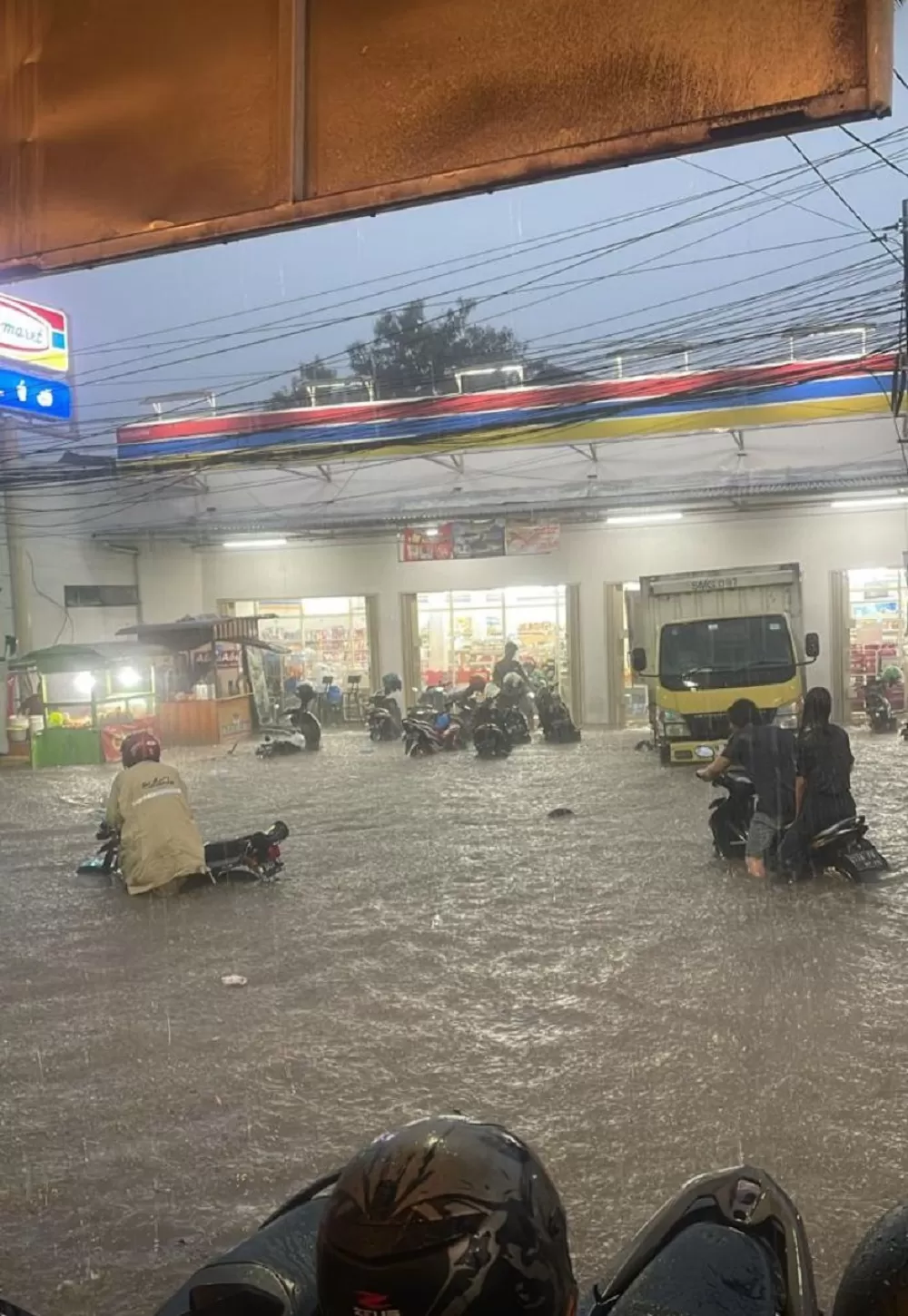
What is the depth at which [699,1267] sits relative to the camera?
194cm

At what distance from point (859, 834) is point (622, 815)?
3.53 meters

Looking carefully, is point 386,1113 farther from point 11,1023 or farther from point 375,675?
point 375,675

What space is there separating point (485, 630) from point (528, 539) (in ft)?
9.71

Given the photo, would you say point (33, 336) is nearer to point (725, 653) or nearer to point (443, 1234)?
point (725, 653)

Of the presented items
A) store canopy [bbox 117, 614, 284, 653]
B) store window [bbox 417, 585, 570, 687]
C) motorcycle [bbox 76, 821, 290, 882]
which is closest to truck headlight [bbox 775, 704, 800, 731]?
store window [bbox 417, 585, 570, 687]

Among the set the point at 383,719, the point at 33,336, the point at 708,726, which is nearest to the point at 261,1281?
the point at 708,726

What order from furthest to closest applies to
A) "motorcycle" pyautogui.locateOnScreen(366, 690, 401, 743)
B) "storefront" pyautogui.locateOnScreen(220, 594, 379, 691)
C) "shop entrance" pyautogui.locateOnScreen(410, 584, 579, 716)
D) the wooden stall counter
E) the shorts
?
"storefront" pyautogui.locateOnScreen(220, 594, 379, 691) < "shop entrance" pyautogui.locateOnScreen(410, 584, 579, 716) < the wooden stall counter < "motorcycle" pyautogui.locateOnScreen(366, 690, 401, 743) < the shorts

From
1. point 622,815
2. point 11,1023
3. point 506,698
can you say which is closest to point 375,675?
point 506,698

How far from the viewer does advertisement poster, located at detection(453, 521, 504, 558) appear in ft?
63.5

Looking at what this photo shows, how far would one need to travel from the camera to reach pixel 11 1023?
5664 mm

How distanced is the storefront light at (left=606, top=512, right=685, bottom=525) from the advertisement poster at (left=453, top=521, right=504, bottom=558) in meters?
2.05

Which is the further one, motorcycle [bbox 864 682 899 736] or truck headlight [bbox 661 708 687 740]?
motorcycle [bbox 864 682 899 736]

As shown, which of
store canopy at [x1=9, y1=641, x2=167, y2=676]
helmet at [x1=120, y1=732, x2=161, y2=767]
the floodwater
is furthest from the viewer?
store canopy at [x1=9, y1=641, x2=167, y2=676]

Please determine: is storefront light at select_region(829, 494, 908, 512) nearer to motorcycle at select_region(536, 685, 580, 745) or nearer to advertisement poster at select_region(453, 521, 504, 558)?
advertisement poster at select_region(453, 521, 504, 558)
